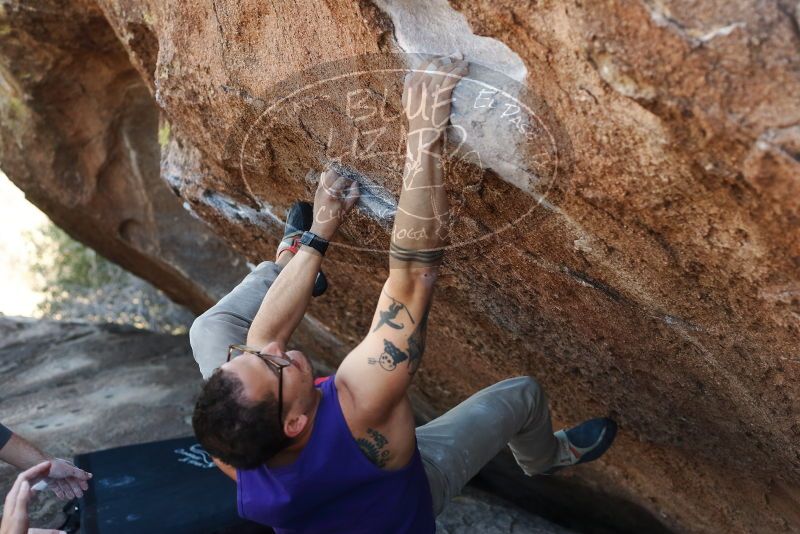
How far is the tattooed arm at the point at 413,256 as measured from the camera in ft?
6.08

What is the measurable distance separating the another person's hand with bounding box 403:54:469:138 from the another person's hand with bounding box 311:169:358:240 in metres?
0.54

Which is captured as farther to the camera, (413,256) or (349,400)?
(349,400)

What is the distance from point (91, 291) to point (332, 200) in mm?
6537

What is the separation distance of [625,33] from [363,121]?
926 mm

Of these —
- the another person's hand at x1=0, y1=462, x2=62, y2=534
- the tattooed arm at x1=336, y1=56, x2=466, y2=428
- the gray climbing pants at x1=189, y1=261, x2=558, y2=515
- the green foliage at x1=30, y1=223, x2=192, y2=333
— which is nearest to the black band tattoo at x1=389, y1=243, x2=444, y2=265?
the tattooed arm at x1=336, y1=56, x2=466, y2=428

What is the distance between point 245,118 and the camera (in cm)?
250

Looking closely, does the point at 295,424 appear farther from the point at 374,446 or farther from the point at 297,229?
the point at 297,229

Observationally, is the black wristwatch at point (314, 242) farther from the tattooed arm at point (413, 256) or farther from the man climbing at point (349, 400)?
the tattooed arm at point (413, 256)

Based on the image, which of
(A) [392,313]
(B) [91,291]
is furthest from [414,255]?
(B) [91,291]

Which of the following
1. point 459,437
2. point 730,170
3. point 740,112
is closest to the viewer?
point 740,112

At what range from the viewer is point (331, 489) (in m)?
2.01

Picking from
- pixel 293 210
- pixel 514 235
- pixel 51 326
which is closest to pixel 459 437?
pixel 514 235

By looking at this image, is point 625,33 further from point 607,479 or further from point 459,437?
point 607,479

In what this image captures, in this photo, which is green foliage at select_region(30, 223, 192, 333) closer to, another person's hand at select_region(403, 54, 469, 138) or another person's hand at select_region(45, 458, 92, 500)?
another person's hand at select_region(45, 458, 92, 500)
